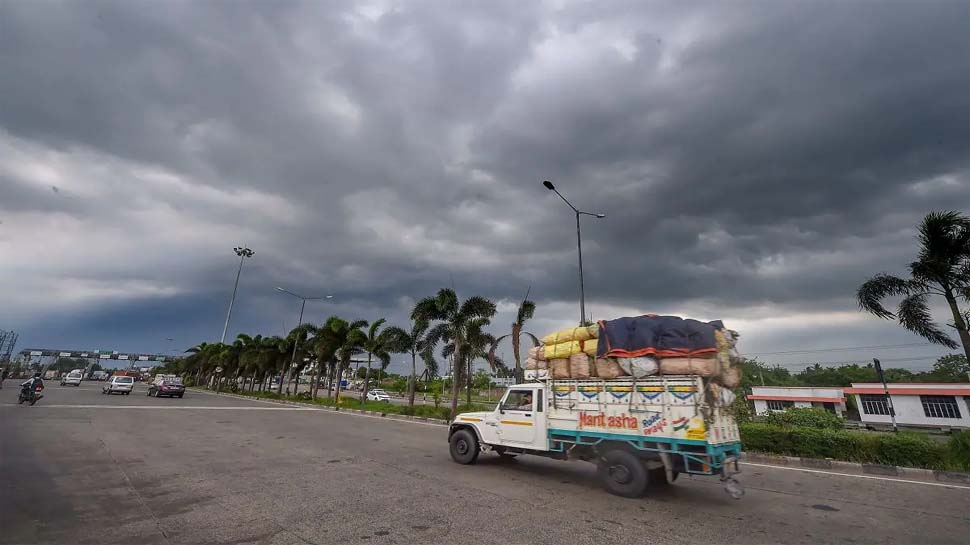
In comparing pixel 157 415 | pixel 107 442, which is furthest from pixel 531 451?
pixel 157 415

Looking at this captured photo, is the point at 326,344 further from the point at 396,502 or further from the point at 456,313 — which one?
the point at 396,502

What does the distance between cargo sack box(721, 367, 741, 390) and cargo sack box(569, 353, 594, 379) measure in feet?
7.82

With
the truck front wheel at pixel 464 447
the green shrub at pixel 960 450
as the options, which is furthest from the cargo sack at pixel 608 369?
the green shrub at pixel 960 450

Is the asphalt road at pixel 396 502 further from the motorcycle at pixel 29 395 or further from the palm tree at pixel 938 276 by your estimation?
the motorcycle at pixel 29 395

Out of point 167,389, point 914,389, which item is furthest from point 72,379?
point 914,389

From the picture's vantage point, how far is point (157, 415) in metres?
19.5

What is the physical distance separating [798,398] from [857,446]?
3858cm

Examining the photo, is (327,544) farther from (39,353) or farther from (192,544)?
(39,353)

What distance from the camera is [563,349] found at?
9203 millimetres

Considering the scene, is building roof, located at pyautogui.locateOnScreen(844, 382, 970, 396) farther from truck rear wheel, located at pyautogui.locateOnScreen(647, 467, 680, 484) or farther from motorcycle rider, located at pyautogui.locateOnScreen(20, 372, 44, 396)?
motorcycle rider, located at pyautogui.locateOnScreen(20, 372, 44, 396)

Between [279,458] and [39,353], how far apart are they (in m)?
178

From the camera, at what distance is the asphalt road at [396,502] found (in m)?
5.44

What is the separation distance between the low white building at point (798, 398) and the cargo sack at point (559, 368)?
42007mm

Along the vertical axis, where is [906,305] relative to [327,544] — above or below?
above
